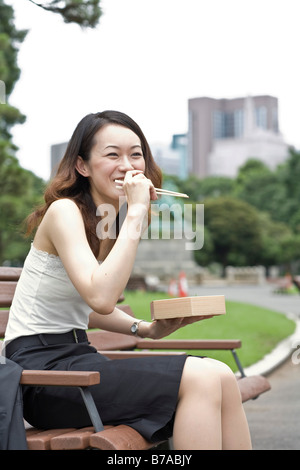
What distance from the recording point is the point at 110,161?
276 cm

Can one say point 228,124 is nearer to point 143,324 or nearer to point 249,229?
point 249,229

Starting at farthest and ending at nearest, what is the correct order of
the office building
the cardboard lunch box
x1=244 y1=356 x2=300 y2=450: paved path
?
the office building, x1=244 y1=356 x2=300 y2=450: paved path, the cardboard lunch box

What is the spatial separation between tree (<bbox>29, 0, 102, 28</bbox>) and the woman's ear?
6.39 metres

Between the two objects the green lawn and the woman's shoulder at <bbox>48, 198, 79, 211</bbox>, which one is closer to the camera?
the woman's shoulder at <bbox>48, 198, 79, 211</bbox>

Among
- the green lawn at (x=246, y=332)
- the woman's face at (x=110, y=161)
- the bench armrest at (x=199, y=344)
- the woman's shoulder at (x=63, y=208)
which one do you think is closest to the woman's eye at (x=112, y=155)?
the woman's face at (x=110, y=161)

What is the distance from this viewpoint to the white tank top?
2.66 metres

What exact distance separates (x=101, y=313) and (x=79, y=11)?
24.9 ft

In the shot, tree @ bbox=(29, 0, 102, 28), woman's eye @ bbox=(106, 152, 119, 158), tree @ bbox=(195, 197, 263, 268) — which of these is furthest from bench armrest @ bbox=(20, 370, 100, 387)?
tree @ bbox=(195, 197, 263, 268)

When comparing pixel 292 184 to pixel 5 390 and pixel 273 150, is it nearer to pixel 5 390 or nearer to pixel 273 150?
pixel 5 390

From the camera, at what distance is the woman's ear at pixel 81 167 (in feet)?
9.29

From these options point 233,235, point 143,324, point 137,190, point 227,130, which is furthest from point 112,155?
point 227,130

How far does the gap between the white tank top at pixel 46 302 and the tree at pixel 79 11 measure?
Answer: 263 inches

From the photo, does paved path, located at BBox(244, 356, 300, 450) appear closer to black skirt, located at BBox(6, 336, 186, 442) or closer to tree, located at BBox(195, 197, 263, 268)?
black skirt, located at BBox(6, 336, 186, 442)

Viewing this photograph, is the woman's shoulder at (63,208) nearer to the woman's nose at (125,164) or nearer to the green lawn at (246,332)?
the woman's nose at (125,164)
